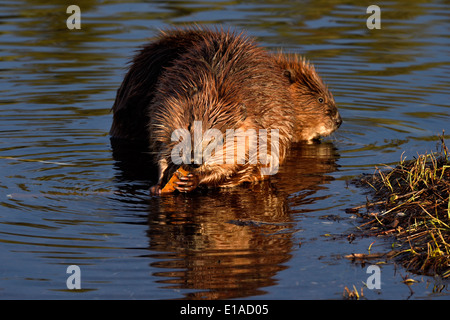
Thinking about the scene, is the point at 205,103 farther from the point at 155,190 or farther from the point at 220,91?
the point at 155,190

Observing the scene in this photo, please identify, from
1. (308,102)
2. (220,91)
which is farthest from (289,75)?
(220,91)

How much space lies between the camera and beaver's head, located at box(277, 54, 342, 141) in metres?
8.26

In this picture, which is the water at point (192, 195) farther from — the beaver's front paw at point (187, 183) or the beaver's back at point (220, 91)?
the beaver's back at point (220, 91)

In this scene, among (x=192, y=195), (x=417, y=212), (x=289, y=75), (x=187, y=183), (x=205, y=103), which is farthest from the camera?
(x=289, y=75)

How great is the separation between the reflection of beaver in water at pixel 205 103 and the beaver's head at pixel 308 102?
1.15m

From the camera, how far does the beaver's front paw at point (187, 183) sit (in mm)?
6062

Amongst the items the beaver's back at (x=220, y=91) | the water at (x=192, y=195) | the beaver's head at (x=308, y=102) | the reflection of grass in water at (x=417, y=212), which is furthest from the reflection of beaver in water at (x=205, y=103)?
the beaver's head at (x=308, y=102)

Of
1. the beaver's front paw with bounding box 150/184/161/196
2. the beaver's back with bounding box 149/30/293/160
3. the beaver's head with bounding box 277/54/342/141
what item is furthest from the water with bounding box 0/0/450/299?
the beaver's back with bounding box 149/30/293/160

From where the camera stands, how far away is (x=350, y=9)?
1423cm

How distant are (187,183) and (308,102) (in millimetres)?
2703

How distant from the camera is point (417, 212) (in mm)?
5301

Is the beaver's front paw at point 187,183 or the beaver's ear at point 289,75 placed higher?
the beaver's ear at point 289,75

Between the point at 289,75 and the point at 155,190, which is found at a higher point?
the point at 289,75
